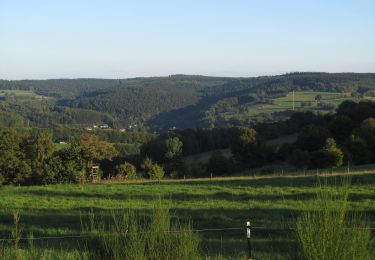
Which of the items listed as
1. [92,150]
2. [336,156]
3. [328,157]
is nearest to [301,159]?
[328,157]

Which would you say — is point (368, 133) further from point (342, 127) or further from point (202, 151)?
point (202, 151)

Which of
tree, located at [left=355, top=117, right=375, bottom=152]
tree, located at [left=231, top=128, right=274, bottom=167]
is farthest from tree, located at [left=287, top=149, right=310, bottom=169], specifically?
tree, located at [left=231, top=128, right=274, bottom=167]

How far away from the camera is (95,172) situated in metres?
48.8

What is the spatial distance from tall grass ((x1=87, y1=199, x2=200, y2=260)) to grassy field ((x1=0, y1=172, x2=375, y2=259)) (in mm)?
1284

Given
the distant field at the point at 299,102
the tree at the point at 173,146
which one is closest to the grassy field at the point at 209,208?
the tree at the point at 173,146

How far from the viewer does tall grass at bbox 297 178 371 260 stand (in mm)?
4648

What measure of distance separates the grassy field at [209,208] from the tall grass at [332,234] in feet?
2.27

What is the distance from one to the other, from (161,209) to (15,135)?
5640 centimetres

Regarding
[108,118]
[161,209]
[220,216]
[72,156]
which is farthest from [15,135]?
[108,118]

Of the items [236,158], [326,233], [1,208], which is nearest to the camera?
[326,233]

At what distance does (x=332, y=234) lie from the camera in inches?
184

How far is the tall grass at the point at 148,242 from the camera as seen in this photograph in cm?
486

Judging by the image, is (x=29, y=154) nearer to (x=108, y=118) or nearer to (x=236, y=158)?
(x=236, y=158)

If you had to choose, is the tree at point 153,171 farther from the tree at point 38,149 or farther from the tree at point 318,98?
the tree at point 318,98
